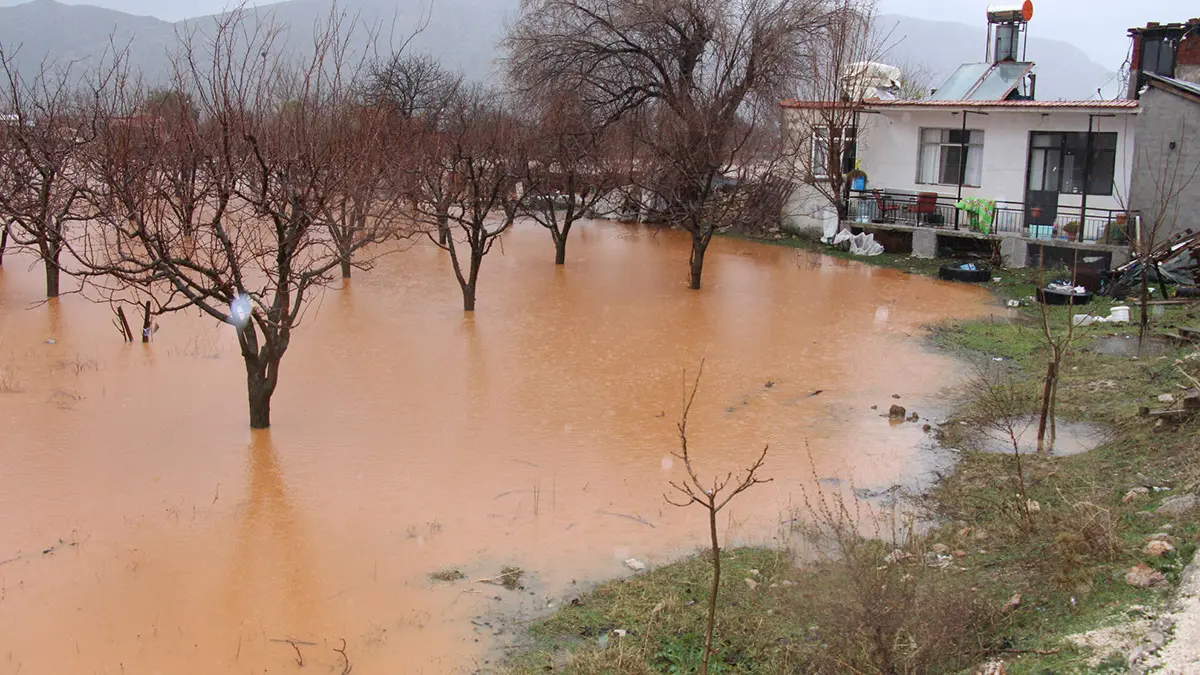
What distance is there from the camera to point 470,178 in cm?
2209

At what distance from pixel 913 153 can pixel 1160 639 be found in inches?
927

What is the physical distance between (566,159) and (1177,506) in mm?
20083

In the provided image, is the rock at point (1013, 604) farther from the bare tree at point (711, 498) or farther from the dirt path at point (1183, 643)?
the bare tree at point (711, 498)

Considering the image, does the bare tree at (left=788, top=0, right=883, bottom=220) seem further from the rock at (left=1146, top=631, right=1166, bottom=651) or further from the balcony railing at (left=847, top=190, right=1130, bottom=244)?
the rock at (left=1146, top=631, right=1166, bottom=651)

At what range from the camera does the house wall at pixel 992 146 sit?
23.3m

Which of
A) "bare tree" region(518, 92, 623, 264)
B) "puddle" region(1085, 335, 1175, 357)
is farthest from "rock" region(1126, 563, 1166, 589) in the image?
"bare tree" region(518, 92, 623, 264)

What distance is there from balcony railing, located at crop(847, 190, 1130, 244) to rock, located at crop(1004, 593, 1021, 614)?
1586 centimetres

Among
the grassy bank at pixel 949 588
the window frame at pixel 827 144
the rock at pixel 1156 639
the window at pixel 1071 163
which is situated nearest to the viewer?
the rock at pixel 1156 639

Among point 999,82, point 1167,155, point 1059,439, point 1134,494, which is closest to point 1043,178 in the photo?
point 1167,155

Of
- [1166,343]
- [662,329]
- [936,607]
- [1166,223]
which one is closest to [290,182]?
[662,329]

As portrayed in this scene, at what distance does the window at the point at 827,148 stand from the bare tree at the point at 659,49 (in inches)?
80.2

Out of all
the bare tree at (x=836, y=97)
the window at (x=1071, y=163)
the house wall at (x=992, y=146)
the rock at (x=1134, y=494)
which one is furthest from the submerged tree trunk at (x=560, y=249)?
the rock at (x=1134, y=494)

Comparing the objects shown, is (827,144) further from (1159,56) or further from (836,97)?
(1159,56)

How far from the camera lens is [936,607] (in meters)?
6.41
